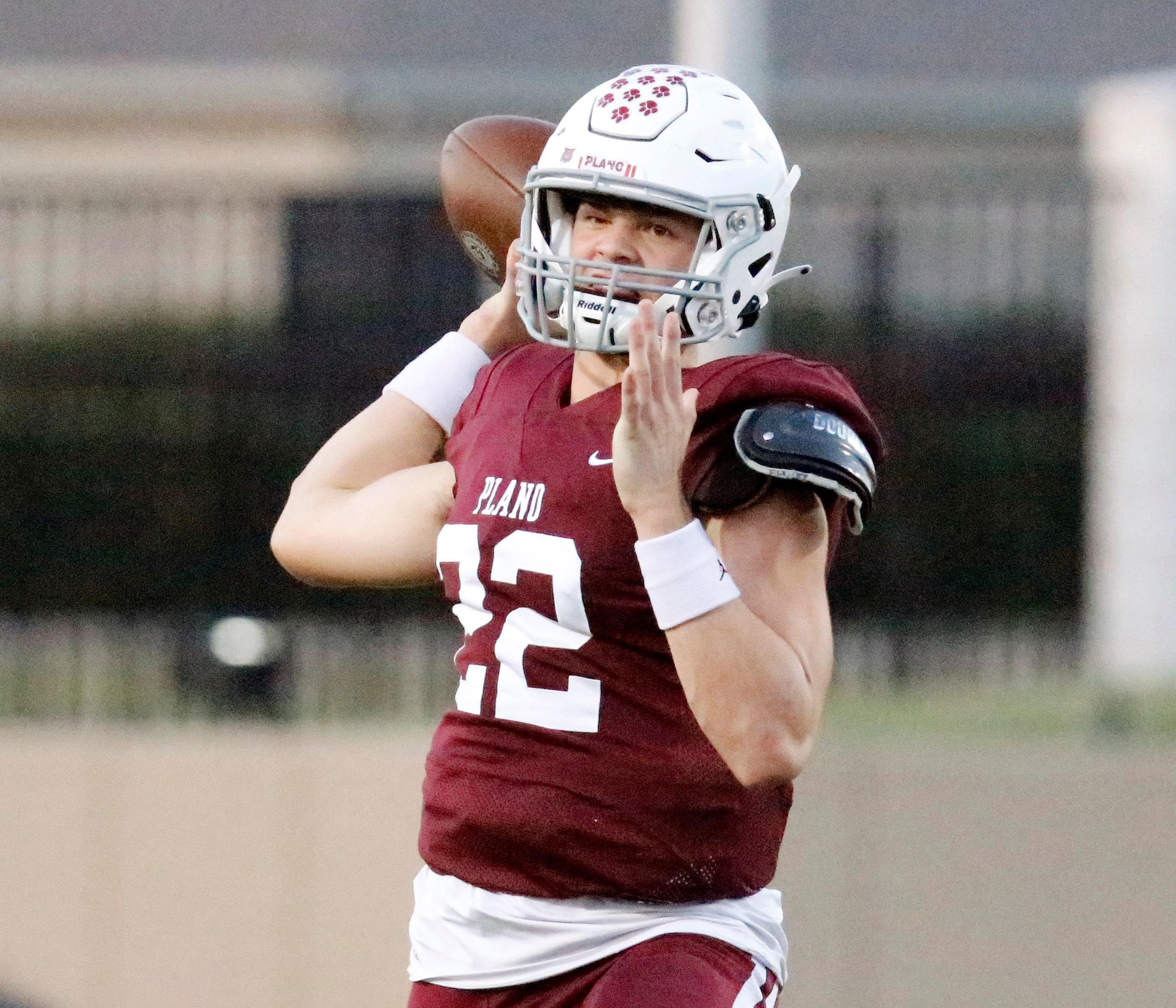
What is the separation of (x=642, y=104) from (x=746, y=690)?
2.82 feet

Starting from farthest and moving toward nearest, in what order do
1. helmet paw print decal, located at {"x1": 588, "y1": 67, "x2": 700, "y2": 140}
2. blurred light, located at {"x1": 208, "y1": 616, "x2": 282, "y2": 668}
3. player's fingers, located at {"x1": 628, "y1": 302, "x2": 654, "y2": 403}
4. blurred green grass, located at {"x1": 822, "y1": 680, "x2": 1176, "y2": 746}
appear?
blurred light, located at {"x1": 208, "y1": 616, "x2": 282, "y2": 668} → blurred green grass, located at {"x1": 822, "y1": 680, "x2": 1176, "y2": 746} → helmet paw print decal, located at {"x1": 588, "y1": 67, "x2": 700, "y2": 140} → player's fingers, located at {"x1": 628, "y1": 302, "x2": 654, "y2": 403}

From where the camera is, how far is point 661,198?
2.80 m

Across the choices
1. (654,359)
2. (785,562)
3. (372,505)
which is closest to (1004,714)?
(372,505)

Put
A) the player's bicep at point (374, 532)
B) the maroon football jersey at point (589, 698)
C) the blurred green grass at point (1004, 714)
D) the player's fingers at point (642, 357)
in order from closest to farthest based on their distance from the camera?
1. the player's fingers at point (642, 357)
2. the maroon football jersey at point (589, 698)
3. the player's bicep at point (374, 532)
4. the blurred green grass at point (1004, 714)

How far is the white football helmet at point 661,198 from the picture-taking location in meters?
2.80

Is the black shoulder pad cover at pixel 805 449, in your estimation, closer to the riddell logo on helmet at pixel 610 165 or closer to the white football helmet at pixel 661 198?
the white football helmet at pixel 661 198

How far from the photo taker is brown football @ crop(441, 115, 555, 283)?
135 inches

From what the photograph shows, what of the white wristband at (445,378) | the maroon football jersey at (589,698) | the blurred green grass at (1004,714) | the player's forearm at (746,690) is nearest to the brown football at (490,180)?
the white wristband at (445,378)

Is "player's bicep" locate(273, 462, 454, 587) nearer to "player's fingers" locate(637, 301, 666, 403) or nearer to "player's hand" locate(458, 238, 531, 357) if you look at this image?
"player's hand" locate(458, 238, 531, 357)

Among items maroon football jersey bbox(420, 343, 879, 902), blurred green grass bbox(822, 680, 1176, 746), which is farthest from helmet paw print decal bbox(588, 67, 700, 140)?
blurred green grass bbox(822, 680, 1176, 746)

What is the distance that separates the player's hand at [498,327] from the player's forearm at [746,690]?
36.4 inches

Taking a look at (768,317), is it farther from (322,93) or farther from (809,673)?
(322,93)

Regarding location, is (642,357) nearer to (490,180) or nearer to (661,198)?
(661,198)

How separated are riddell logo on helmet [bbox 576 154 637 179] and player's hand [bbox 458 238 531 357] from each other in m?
0.51
